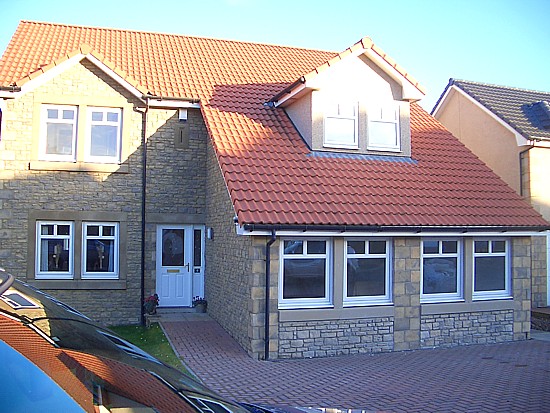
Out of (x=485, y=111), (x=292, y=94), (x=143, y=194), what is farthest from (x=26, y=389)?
(x=485, y=111)

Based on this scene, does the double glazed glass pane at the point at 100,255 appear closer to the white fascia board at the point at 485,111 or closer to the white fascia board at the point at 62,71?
the white fascia board at the point at 62,71

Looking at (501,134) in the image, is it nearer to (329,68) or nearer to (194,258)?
(329,68)

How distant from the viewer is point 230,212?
1266cm

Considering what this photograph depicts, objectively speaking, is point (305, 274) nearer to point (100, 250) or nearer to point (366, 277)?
point (366, 277)

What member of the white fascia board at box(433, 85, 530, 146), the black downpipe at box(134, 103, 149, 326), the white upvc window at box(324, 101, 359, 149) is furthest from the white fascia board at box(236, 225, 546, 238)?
the black downpipe at box(134, 103, 149, 326)

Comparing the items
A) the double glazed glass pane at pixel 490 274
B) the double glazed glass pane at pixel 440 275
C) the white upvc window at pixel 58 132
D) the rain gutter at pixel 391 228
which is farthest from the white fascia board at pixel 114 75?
the double glazed glass pane at pixel 490 274

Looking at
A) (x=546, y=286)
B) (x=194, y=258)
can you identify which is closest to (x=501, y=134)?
(x=546, y=286)

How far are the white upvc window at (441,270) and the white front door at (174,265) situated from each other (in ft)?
21.8

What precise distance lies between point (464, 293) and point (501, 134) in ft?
23.9

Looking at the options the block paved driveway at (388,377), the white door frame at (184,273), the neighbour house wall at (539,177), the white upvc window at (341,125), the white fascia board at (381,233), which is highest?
the white upvc window at (341,125)

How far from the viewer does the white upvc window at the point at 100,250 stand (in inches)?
581

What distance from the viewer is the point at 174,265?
15711 mm

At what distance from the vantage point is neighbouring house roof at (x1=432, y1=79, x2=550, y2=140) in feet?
57.3

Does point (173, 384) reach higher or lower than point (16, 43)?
lower
